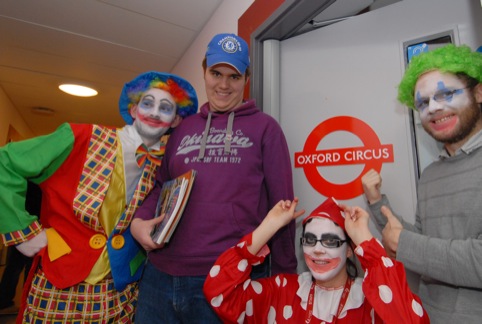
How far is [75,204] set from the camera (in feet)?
4.04

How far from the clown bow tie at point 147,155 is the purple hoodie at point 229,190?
19 cm

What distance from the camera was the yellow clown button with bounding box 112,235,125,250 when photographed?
4.15ft

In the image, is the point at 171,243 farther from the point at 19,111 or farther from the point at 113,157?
the point at 19,111

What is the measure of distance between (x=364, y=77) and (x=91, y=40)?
2.17 m

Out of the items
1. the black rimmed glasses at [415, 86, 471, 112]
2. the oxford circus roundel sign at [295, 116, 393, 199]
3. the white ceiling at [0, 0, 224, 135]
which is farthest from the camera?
the white ceiling at [0, 0, 224, 135]

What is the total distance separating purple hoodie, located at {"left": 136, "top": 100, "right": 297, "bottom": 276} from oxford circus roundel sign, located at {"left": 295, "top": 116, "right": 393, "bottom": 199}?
333 mm

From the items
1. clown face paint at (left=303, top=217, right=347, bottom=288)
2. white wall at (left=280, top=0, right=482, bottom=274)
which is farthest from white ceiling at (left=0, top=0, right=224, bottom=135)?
clown face paint at (left=303, top=217, right=347, bottom=288)

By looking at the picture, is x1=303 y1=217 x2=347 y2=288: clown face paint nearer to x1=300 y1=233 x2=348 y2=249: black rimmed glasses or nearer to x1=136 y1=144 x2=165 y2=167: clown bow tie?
x1=300 y1=233 x2=348 y2=249: black rimmed glasses

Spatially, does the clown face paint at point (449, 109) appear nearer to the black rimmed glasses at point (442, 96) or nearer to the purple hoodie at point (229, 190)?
the black rimmed glasses at point (442, 96)

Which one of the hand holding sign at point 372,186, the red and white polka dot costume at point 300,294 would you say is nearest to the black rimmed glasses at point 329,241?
the red and white polka dot costume at point 300,294

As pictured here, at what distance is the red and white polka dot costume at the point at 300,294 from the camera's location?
83 centimetres

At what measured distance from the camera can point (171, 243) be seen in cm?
114

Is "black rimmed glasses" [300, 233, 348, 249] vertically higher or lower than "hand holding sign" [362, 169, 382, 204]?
lower

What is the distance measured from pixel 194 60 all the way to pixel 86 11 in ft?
2.54
